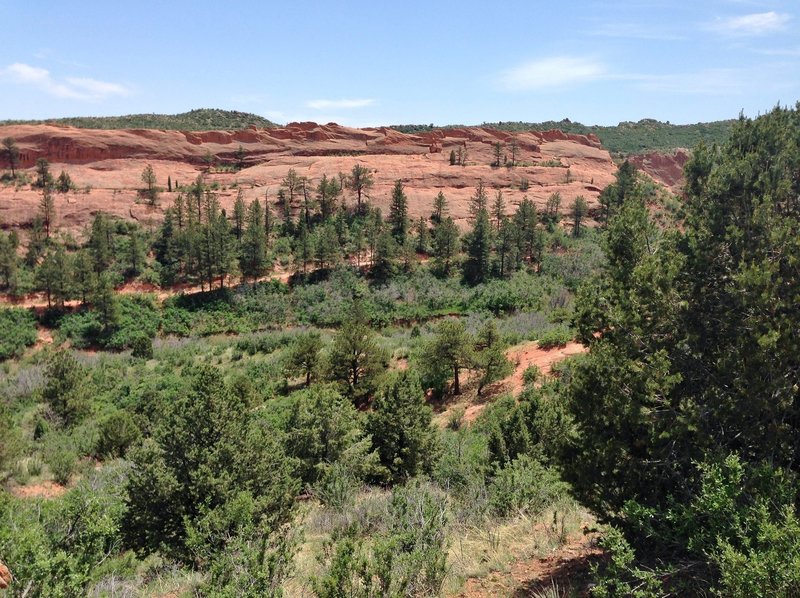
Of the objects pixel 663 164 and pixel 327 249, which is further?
pixel 663 164

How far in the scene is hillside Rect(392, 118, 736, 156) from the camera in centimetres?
10762

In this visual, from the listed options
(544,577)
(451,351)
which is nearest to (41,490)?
(544,577)

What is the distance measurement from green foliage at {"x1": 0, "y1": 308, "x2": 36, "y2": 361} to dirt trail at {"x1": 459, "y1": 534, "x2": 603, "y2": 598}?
40827 mm

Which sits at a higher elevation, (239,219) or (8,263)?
(239,219)

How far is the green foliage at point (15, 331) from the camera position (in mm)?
35125

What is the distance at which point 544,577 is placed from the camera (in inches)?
234

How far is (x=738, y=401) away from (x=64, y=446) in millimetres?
21395

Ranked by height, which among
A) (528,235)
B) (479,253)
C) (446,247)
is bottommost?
(479,253)

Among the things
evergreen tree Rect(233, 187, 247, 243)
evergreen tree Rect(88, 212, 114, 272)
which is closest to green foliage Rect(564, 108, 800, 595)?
evergreen tree Rect(233, 187, 247, 243)

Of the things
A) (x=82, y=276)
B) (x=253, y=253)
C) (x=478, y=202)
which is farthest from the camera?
(x=478, y=202)

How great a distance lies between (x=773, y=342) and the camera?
445 centimetres

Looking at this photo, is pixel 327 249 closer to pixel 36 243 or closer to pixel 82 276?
pixel 82 276

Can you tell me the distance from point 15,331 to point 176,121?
69.0 metres

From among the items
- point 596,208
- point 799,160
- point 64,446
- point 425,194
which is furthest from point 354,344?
point 596,208
